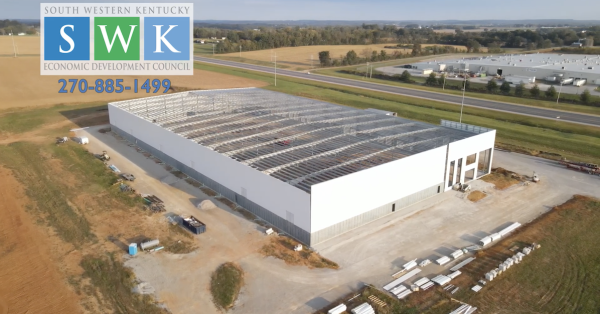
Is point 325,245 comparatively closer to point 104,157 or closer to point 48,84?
point 104,157

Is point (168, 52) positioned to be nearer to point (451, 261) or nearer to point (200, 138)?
point (200, 138)

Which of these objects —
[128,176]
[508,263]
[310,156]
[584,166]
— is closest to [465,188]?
[508,263]

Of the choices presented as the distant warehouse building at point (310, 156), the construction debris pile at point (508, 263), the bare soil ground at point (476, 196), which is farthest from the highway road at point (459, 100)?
the construction debris pile at point (508, 263)

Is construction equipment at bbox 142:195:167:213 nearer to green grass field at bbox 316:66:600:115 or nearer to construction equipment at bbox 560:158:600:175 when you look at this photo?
construction equipment at bbox 560:158:600:175

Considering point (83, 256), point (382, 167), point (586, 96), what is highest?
point (586, 96)

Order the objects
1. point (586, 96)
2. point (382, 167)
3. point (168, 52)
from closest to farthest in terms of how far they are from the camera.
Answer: point (382, 167) < point (586, 96) < point (168, 52)

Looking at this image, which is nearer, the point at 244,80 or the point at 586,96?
the point at 586,96

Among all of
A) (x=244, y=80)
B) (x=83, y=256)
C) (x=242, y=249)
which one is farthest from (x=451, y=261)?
(x=244, y=80)
